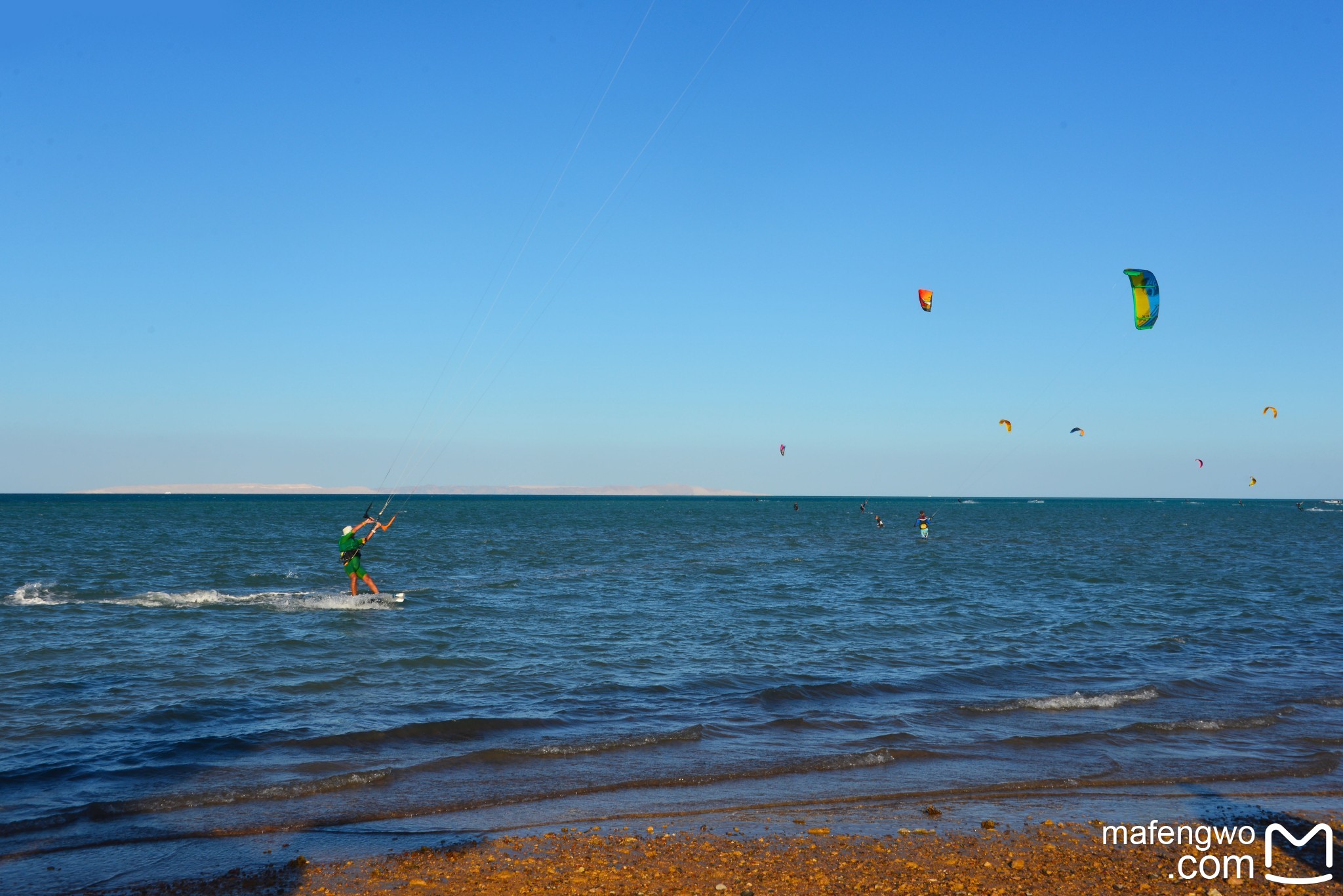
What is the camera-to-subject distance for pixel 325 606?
22.7 meters

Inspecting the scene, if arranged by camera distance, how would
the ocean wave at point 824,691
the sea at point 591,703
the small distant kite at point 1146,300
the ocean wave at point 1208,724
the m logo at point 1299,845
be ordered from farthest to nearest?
1. the small distant kite at point 1146,300
2. the ocean wave at point 824,691
3. the ocean wave at point 1208,724
4. the sea at point 591,703
5. the m logo at point 1299,845

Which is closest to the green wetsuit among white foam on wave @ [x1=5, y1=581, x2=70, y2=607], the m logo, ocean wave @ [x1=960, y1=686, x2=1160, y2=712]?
white foam on wave @ [x1=5, y1=581, x2=70, y2=607]

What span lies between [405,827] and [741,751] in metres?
3.88

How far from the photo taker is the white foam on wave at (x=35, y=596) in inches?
870

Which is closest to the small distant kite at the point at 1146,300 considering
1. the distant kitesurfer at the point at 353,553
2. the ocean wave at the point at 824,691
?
the ocean wave at the point at 824,691

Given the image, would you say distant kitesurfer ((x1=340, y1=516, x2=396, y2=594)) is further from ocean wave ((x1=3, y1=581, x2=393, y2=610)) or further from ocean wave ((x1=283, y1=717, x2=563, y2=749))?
ocean wave ((x1=283, y1=717, x2=563, y2=749))

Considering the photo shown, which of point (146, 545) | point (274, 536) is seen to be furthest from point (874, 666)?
point (274, 536)

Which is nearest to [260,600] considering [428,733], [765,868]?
[428,733]

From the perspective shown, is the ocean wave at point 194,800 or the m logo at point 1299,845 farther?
the ocean wave at point 194,800

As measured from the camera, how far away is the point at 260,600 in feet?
77.4

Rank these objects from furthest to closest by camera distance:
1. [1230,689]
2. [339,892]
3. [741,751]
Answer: [1230,689] → [741,751] → [339,892]

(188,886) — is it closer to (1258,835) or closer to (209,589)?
(1258,835)

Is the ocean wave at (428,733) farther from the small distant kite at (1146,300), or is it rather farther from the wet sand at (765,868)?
the small distant kite at (1146,300)

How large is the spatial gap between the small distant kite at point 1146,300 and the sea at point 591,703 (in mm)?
6730
